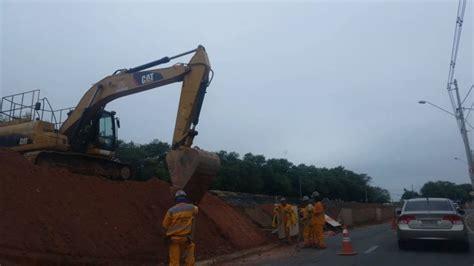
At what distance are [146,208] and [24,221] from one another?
479cm

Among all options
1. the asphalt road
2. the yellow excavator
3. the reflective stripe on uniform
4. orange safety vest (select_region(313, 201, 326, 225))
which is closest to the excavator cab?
the yellow excavator

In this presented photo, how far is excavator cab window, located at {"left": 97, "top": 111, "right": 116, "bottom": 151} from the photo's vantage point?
58.8 ft

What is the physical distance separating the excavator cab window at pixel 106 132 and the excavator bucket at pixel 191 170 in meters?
6.16

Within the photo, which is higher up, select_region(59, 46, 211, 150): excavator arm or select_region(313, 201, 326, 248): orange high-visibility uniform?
select_region(59, 46, 211, 150): excavator arm

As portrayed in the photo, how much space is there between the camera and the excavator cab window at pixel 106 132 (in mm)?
17911

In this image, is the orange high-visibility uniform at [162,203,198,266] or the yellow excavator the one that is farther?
the yellow excavator

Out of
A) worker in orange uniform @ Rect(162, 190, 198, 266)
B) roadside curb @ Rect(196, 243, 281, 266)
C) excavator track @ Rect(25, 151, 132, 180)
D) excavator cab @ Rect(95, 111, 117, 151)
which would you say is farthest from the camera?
excavator cab @ Rect(95, 111, 117, 151)

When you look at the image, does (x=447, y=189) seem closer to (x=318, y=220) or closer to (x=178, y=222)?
(x=318, y=220)

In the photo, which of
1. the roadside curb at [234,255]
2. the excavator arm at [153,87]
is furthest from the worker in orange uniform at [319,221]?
the excavator arm at [153,87]

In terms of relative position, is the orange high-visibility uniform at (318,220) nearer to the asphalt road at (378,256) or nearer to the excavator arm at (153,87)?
the asphalt road at (378,256)

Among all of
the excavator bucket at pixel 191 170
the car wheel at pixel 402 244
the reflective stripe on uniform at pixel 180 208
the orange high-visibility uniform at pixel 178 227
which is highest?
the excavator bucket at pixel 191 170

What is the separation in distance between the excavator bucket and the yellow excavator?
1.5 inches

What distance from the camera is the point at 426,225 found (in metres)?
13.4

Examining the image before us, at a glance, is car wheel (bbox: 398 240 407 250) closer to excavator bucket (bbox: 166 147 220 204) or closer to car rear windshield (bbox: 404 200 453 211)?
car rear windshield (bbox: 404 200 453 211)
